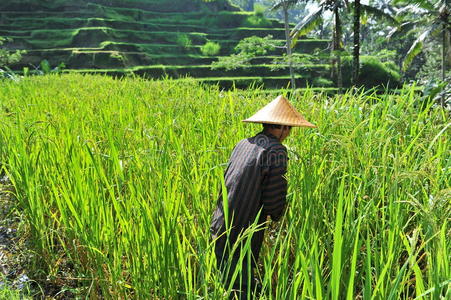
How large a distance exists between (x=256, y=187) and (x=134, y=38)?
88.2 ft

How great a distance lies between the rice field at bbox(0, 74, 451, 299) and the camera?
36.8 inches

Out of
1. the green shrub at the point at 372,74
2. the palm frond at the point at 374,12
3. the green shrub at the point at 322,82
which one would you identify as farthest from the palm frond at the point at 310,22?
the green shrub at the point at 372,74

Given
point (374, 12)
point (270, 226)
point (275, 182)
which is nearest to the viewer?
point (275, 182)

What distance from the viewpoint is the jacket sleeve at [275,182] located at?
52.9 inches

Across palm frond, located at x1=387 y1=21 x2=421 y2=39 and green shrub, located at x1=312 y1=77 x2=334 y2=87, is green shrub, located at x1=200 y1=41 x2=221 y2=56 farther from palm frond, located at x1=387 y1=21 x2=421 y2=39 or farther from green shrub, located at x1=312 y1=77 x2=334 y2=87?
palm frond, located at x1=387 y1=21 x2=421 y2=39

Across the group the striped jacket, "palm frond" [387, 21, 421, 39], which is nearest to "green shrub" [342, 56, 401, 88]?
"palm frond" [387, 21, 421, 39]

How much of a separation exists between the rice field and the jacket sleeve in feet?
0.16

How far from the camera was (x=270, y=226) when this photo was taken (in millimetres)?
1751

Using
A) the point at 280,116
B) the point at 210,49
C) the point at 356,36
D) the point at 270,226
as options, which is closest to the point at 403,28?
the point at 356,36

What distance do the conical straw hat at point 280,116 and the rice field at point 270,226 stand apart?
124 mm

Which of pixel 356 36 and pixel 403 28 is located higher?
pixel 403 28

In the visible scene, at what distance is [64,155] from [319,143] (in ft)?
4.52

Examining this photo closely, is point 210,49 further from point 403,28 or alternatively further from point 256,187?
point 256,187

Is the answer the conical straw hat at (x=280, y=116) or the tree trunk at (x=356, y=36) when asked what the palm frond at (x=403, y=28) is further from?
the conical straw hat at (x=280, y=116)
